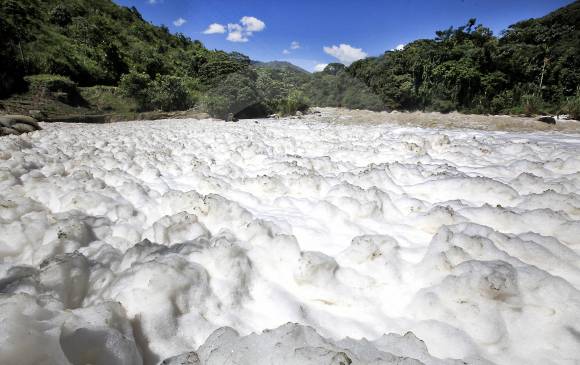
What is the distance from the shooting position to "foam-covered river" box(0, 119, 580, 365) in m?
1.11

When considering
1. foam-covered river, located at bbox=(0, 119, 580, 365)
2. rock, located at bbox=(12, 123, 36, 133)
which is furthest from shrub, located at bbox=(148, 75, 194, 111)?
foam-covered river, located at bbox=(0, 119, 580, 365)

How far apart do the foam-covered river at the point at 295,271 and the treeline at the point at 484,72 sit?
17.8 m

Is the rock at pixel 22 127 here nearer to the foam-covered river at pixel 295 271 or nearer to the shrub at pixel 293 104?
the foam-covered river at pixel 295 271

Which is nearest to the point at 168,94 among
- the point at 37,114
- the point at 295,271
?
the point at 37,114

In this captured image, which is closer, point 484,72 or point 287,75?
point 484,72

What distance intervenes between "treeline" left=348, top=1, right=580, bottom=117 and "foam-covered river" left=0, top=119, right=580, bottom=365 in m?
17.8

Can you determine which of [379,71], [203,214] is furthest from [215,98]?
[379,71]

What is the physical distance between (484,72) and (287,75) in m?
13.3

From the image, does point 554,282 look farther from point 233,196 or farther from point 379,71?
point 379,71

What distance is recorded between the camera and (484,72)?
2075cm

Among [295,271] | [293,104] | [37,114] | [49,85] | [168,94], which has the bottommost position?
[295,271]

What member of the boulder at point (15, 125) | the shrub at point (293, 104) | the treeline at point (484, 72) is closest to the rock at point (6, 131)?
the boulder at point (15, 125)

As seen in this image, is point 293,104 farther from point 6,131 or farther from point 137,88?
point 6,131

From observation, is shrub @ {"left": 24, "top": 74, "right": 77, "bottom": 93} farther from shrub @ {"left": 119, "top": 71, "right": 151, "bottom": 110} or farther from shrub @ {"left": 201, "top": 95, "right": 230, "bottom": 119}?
shrub @ {"left": 201, "top": 95, "right": 230, "bottom": 119}
